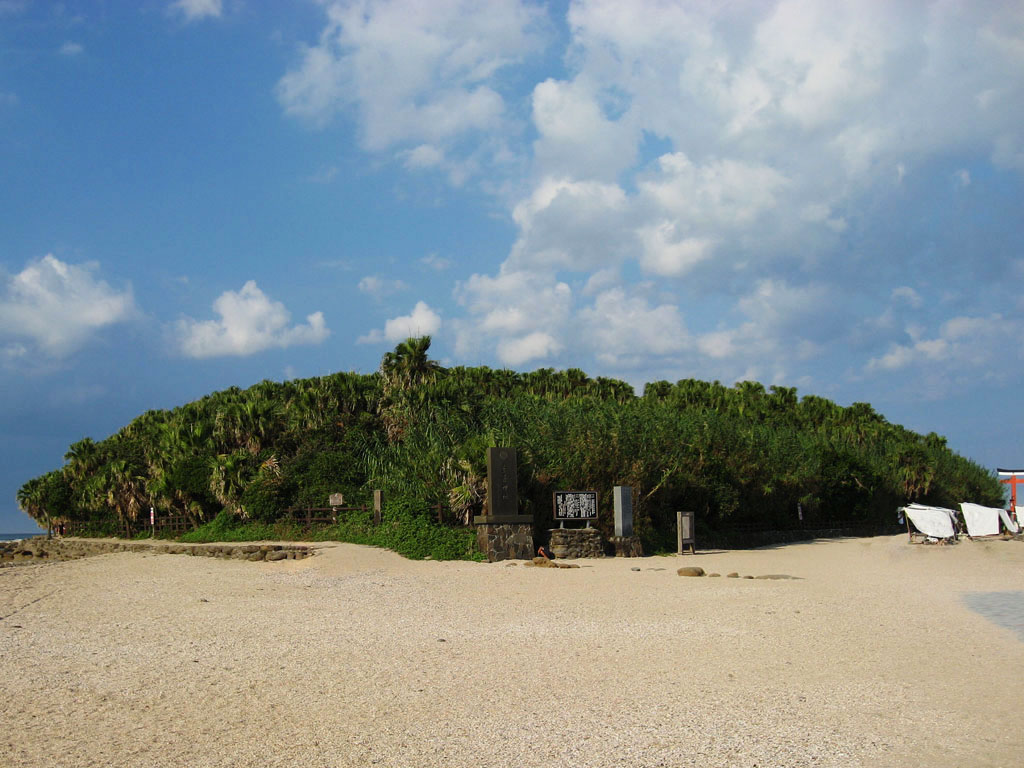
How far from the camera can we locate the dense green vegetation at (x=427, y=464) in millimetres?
22141

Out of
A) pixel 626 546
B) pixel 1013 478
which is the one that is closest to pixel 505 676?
pixel 626 546

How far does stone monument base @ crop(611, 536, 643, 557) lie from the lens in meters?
21.0

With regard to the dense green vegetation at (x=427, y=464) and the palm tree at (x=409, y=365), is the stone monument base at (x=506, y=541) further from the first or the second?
the palm tree at (x=409, y=365)

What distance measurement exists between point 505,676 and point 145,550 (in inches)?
932

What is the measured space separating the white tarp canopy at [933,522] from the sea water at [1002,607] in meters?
10.7

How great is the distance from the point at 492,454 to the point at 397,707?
13239 millimetres

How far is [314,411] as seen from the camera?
29.1 meters

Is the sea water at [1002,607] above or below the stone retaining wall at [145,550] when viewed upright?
below

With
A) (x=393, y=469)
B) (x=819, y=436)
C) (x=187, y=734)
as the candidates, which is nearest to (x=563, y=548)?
(x=393, y=469)

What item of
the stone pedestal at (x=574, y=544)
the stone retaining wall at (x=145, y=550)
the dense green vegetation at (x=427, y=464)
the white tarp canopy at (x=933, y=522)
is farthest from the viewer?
the white tarp canopy at (x=933, y=522)

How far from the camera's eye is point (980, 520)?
30.0 m

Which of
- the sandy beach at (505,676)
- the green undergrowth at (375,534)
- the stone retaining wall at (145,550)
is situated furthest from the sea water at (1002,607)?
the stone retaining wall at (145,550)

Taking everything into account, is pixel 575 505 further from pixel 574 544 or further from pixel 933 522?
pixel 933 522

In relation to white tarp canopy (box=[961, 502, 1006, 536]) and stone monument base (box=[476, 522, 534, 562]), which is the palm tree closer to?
stone monument base (box=[476, 522, 534, 562])
